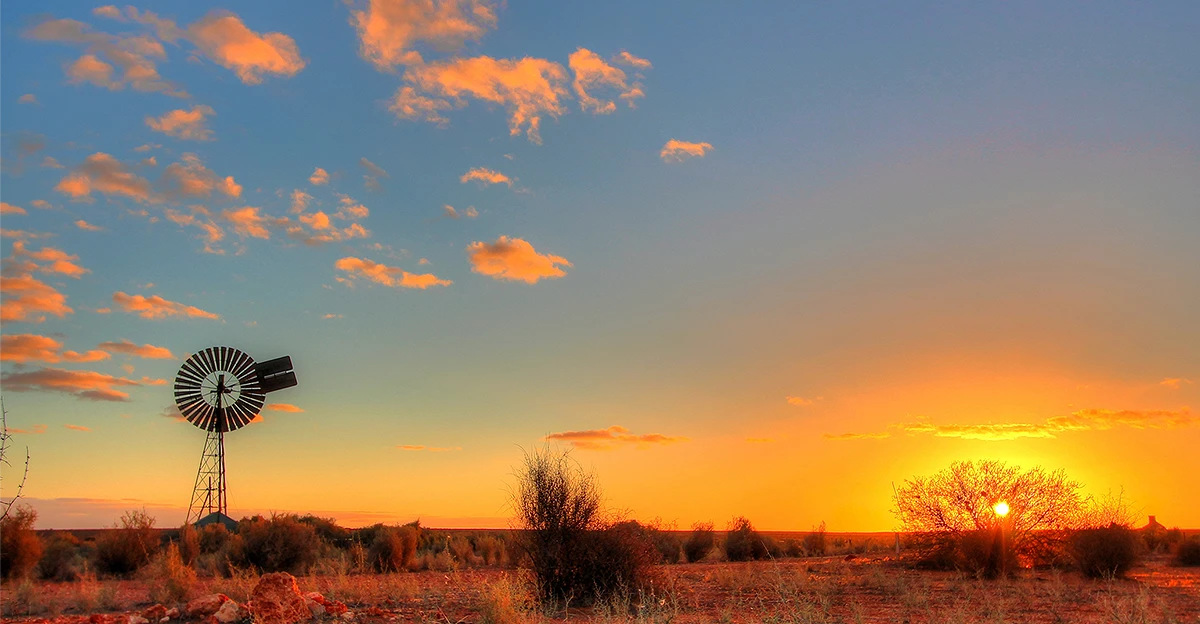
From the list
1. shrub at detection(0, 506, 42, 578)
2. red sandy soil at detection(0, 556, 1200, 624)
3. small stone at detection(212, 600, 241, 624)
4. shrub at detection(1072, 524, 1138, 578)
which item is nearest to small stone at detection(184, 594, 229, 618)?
small stone at detection(212, 600, 241, 624)

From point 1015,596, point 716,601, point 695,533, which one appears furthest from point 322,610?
point 695,533

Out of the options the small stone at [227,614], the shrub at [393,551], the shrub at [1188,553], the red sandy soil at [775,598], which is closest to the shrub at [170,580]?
the red sandy soil at [775,598]

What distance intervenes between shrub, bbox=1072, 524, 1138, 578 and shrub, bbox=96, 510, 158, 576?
93.4ft

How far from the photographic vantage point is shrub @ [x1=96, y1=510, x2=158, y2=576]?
27578 millimetres

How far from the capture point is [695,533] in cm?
3647

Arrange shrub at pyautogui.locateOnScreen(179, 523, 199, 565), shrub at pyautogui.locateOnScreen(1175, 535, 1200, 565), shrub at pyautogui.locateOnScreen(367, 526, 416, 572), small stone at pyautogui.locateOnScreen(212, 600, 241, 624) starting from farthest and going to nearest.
Result: 1. shrub at pyautogui.locateOnScreen(367, 526, 416, 572)
2. shrub at pyautogui.locateOnScreen(1175, 535, 1200, 565)
3. shrub at pyautogui.locateOnScreen(179, 523, 199, 565)
4. small stone at pyautogui.locateOnScreen(212, 600, 241, 624)

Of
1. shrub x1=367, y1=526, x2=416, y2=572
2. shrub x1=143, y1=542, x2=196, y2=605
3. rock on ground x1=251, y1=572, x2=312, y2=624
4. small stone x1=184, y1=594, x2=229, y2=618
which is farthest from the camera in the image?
shrub x1=367, y1=526, x2=416, y2=572

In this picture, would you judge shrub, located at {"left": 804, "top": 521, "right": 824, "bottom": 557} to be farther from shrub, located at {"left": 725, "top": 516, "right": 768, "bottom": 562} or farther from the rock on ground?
the rock on ground

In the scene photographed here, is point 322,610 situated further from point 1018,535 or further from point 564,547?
point 1018,535

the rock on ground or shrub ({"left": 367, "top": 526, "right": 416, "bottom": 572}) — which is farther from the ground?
the rock on ground

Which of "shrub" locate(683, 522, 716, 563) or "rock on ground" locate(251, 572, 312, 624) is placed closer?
"rock on ground" locate(251, 572, 312, 624)

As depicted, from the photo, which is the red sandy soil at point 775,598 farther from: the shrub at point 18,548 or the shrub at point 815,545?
the shrub at point 815,545

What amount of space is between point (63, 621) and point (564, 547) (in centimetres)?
947

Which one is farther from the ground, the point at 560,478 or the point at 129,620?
the point at 560,478
